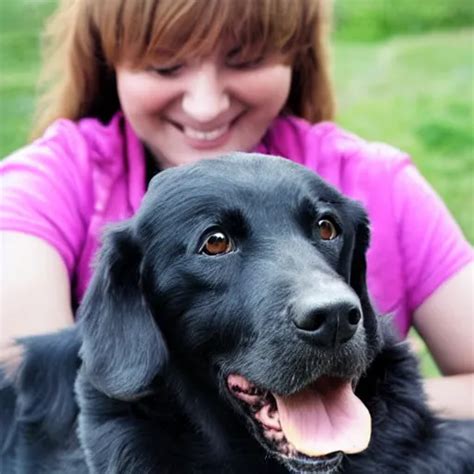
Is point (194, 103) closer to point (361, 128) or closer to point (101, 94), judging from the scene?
point (101, 94)

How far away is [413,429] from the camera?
2.55m

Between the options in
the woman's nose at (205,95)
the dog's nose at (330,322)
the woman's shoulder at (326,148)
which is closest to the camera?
the dog's nose at (330,322)

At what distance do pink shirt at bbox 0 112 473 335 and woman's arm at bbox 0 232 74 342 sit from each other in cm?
7

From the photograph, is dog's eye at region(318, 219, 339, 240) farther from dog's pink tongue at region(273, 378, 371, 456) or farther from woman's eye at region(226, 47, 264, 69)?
woman's eye at region(226, 47, 264, 69)

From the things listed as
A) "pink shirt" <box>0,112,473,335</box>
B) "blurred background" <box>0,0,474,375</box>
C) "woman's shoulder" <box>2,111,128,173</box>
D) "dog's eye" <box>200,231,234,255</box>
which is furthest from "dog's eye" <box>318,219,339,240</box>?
"blurred background" <box>0,0,474,375</box>

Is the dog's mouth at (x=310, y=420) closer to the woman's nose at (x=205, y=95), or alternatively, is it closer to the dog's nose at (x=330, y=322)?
the dog's nose at (x=330, y=322)

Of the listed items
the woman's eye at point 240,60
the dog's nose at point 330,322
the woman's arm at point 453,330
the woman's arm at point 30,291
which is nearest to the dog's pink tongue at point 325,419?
the dog's nose at point 330,322

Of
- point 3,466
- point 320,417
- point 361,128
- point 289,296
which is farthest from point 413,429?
point 361,128

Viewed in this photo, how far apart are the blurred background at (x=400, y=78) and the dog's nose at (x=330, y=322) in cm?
351

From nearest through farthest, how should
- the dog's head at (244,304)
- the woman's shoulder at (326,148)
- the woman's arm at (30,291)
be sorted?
the dog's head at (244,304)
the woman's arm at (30,291)
the woman's shoulder at (326,148)

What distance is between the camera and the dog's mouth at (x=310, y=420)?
2.21 metres

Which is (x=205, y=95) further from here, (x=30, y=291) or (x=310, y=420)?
(x=310, y=420)

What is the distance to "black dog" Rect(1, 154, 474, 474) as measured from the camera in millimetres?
2215

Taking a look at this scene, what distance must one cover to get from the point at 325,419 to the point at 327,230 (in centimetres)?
43
